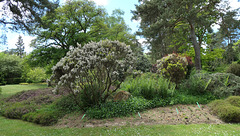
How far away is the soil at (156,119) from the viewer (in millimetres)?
5527

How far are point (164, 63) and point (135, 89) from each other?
2.95m

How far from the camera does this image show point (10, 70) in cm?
2520

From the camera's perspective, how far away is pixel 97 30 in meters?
22.3

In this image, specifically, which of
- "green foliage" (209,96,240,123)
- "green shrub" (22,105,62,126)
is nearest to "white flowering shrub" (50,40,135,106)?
"green shrub" (22,105,62,126)

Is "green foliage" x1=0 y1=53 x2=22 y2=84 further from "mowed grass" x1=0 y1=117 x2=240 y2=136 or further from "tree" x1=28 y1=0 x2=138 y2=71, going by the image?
"mowed grass" x1=0 y1=117 x2=240 y2=136

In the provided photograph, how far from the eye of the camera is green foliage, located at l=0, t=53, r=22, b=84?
24.8 meters

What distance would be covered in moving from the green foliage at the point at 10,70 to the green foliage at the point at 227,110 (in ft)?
94.5

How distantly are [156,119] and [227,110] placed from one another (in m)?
2.82

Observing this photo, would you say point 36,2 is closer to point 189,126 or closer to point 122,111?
point 122,111

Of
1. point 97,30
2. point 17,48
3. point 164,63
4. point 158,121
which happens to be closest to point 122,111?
point 158,121

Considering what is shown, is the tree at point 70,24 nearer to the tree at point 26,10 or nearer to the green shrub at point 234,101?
the tree at point 26,10

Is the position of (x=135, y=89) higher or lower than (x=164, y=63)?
lower

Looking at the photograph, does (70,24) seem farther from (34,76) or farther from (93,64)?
(93,64)

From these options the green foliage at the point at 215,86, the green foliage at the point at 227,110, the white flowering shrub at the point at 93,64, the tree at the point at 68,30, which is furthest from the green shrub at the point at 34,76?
the green foliage at the point at 227,110
